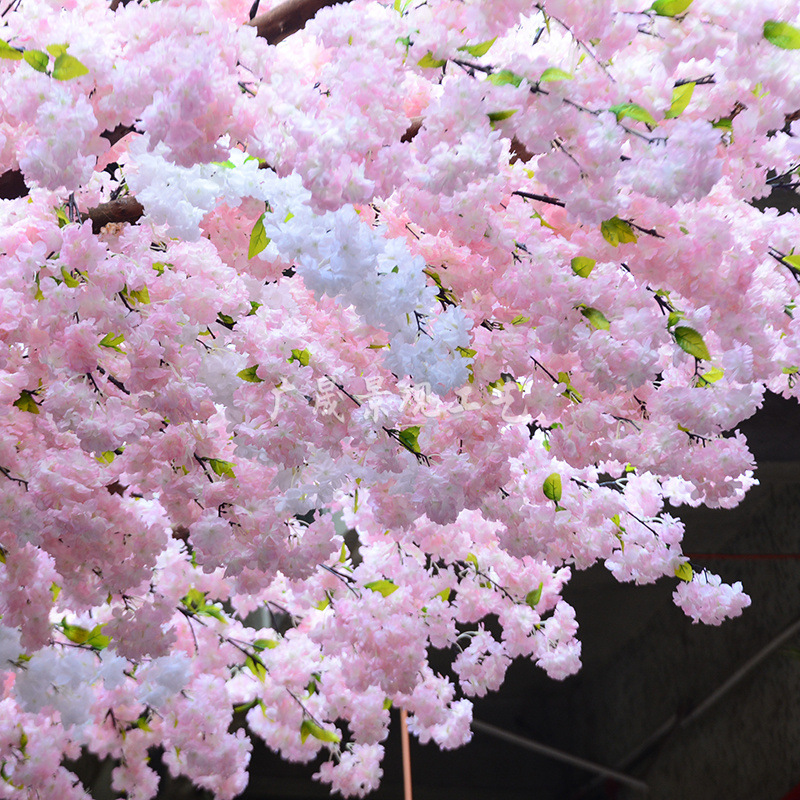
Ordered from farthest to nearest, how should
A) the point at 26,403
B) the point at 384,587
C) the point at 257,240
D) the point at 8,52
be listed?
the point at 384,587, the point at 26,403, the point at 257,240, the point at 8,52

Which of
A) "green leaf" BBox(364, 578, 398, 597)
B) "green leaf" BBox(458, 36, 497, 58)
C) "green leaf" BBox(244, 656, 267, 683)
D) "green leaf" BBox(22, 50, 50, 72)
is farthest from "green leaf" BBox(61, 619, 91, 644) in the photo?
"green leaf" BBox(458, 36, 497, 58)

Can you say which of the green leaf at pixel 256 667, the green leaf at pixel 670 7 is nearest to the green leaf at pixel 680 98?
the green leaf at pixel 670 7

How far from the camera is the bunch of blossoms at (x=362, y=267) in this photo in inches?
44.9

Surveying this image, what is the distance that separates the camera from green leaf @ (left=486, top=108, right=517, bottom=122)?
114 centimetres

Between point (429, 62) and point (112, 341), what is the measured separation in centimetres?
72

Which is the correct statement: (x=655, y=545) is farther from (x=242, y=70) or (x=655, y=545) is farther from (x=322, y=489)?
(x=242, y=70)

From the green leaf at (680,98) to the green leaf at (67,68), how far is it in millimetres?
857

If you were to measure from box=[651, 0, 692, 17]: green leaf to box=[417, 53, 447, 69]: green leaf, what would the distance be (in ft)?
1.01

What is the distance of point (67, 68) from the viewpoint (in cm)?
113

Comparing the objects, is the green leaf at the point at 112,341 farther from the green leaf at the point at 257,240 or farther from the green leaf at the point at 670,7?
the green leaf at the point at 670,7

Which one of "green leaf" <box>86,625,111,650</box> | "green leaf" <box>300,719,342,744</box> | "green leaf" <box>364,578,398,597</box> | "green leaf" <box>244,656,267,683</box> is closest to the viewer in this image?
"green leaf" <box>86,625,111,650</box>

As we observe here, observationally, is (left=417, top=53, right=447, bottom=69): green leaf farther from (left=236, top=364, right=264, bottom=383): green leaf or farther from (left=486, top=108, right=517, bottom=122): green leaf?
(left=236, top=364, right=264, bottom=383): green leaf

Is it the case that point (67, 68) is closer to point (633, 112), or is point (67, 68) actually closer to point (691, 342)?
point (633, 112)

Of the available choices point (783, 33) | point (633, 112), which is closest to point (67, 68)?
point (633, 112)
